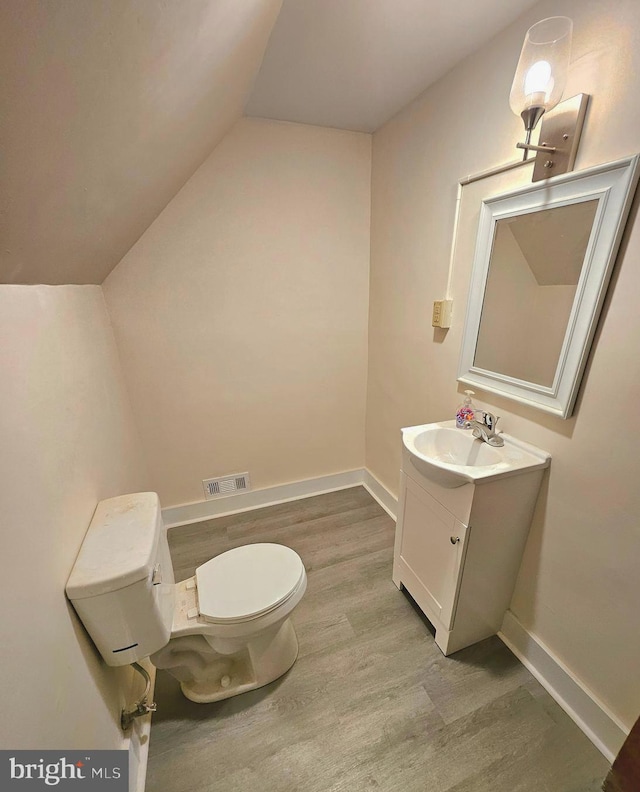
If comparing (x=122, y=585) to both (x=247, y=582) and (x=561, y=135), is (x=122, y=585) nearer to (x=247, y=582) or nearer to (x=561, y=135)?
(x=247, y=582)

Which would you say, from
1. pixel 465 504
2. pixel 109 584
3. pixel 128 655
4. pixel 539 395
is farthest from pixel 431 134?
pixel 128 655

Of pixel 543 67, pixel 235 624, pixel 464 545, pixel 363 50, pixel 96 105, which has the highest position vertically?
pixel 363 50

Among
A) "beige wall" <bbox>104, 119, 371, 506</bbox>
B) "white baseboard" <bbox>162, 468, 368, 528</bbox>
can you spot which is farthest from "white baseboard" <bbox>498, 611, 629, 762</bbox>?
"beige wall" <bbox>104, 119, 371, 506</bbox>

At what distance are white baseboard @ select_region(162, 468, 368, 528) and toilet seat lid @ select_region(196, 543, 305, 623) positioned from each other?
0.93 meters

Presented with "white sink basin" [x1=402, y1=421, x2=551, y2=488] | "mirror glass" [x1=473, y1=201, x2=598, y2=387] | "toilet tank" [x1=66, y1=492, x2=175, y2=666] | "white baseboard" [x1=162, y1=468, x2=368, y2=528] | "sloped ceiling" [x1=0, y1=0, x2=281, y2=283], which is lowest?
"white baseboard" [x1=162, y1=468, x2=368, y2=528]

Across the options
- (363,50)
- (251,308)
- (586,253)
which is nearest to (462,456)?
(586,253)

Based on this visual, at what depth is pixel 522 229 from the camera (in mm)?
1188

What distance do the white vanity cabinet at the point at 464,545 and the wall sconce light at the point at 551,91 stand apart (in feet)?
3.39

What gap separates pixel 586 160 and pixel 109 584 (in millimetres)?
1780

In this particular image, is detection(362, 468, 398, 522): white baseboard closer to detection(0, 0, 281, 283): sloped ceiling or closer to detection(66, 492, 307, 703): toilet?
detection(66, 492, 307, 703): toilet

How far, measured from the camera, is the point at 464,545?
3.91 feet

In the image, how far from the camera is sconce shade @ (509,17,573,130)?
2.93 feet

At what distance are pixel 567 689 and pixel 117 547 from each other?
165cm

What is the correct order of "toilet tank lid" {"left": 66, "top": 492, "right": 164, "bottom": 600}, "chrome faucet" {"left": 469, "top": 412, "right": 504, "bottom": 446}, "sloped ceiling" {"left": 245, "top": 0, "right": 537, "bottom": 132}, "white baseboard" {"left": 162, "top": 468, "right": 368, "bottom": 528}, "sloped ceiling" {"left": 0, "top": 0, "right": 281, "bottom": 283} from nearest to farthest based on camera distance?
1. "sloped ceiling" {"left": 0, "top": 0, "right": 281, "bottom": 283}
2. "toilet tank lid" {"left": 66, "top": 492, "right": 164, "bottom": 600}
3. "sloped ceiling" {"left": 245, "top": 0, "right": 537, "bottom": 132}
4. "chrome faucet" {"left": 469, "top": 412, "right": 504, "bottom": 446}
5. "white baseboard" {"left": 162, "top": 468, "right": 368, "bottom": 528}
